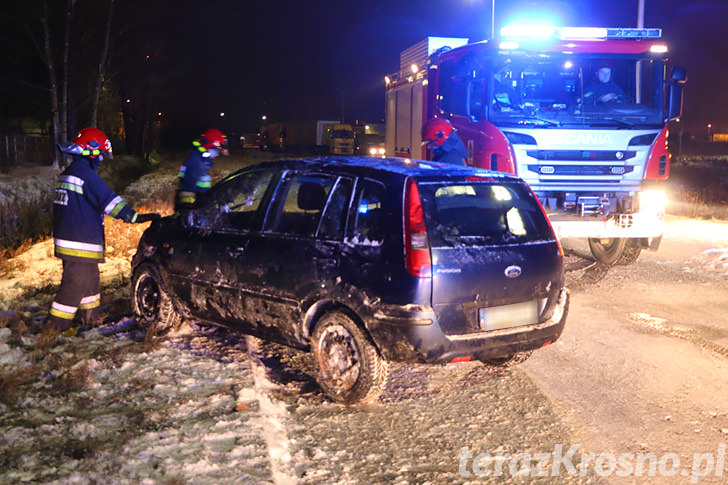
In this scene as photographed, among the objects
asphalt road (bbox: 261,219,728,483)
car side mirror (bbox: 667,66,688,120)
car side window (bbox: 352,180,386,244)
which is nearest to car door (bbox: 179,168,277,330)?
asphalt road (bbox: 261,219,728,483)

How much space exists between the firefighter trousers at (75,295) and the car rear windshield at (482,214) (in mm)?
3456

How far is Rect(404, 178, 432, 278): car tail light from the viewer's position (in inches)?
172

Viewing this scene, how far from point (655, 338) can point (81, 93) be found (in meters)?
32.2

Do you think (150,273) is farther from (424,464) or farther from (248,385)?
(424,464)

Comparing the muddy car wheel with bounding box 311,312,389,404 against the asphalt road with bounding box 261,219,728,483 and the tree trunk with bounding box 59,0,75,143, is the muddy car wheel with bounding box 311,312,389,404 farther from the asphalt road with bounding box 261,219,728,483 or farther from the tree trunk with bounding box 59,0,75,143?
the tree trunk with bounding box 59,0,75,143

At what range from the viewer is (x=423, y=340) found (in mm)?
4398

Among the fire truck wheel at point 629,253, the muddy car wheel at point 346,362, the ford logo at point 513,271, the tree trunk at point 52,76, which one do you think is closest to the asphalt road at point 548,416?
the muddy car wheel at point 346,362

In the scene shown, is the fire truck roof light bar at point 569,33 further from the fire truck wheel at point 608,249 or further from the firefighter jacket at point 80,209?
the firefighter jacket at point 80,209

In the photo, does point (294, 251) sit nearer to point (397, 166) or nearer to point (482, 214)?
point (397, 166)

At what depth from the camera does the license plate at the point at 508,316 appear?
15.2 ft

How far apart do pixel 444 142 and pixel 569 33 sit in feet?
7.74

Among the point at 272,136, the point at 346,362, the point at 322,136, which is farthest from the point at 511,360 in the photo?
the point at 272,136

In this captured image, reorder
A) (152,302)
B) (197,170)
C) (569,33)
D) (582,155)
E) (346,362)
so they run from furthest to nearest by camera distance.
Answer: (569,33), (582,155), (197,170), (152,302), (346,362)

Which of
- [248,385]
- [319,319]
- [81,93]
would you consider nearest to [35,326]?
[248,385]
